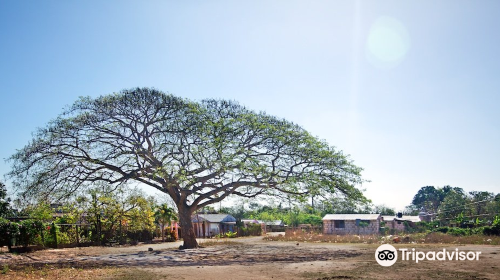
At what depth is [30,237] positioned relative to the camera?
22938 millimetres

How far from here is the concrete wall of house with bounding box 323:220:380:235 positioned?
49094 mm

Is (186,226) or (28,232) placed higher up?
(28,232)

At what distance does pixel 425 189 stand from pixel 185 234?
96.8 metres

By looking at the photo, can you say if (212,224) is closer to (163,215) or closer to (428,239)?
(163,215)

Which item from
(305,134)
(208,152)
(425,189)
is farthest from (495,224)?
(425,189)

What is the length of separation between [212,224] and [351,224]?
67.3 feet

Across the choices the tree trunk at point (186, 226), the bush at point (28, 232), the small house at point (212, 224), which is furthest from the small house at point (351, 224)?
the bush at point (28, 232)

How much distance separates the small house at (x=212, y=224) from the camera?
5523 cm

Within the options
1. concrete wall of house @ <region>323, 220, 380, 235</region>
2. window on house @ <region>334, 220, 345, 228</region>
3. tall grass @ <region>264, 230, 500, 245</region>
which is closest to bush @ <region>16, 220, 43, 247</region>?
tall grass @ <region>264, 230, 500, 245</region>

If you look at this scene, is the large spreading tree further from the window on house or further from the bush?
the window on house

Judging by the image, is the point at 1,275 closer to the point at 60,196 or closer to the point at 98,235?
the point at 60,196

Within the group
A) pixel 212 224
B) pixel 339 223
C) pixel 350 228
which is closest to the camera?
pixel 350 228

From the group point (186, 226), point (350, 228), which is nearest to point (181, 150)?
point (186, 226)

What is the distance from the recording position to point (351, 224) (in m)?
50.8
